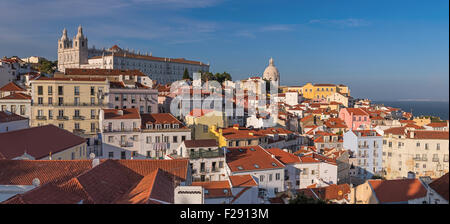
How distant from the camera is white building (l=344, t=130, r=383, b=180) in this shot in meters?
29.9

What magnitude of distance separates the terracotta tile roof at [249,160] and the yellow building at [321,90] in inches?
2266

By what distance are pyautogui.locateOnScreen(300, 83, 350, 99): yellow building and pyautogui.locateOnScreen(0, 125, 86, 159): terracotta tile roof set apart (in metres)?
64.2

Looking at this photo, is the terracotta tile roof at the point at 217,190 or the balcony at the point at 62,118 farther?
the balcony at the point at 62,118

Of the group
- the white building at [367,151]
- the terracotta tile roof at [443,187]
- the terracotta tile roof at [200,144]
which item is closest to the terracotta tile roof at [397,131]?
the white building at [367,151]

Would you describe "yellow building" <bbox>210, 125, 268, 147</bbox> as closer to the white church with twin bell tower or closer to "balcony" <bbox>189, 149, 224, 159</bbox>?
"balcony" <bbox>189, 149, 224, 159</bbox>

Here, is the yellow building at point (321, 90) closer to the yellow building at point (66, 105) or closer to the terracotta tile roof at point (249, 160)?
the yellow building at point (66, 105)

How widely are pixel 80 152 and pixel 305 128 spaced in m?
26.5

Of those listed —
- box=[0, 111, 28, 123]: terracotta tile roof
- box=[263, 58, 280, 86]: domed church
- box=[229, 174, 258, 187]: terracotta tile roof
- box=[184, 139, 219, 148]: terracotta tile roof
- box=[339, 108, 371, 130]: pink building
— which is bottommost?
box=[229, 174, 258, 187]: terracotta tile roof

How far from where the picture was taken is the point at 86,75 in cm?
3881

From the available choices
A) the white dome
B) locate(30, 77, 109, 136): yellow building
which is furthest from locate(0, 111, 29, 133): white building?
the white dome

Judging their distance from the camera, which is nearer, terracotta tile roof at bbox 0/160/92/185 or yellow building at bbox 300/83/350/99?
terracotta tile roof at bbox 0/160/92/185

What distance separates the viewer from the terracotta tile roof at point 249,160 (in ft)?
62.2

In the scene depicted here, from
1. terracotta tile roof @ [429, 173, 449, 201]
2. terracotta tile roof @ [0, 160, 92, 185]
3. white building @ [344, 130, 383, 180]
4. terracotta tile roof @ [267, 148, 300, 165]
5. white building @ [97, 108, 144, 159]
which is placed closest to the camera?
terracotta tile roof @ [429, 173, 449, 201]
